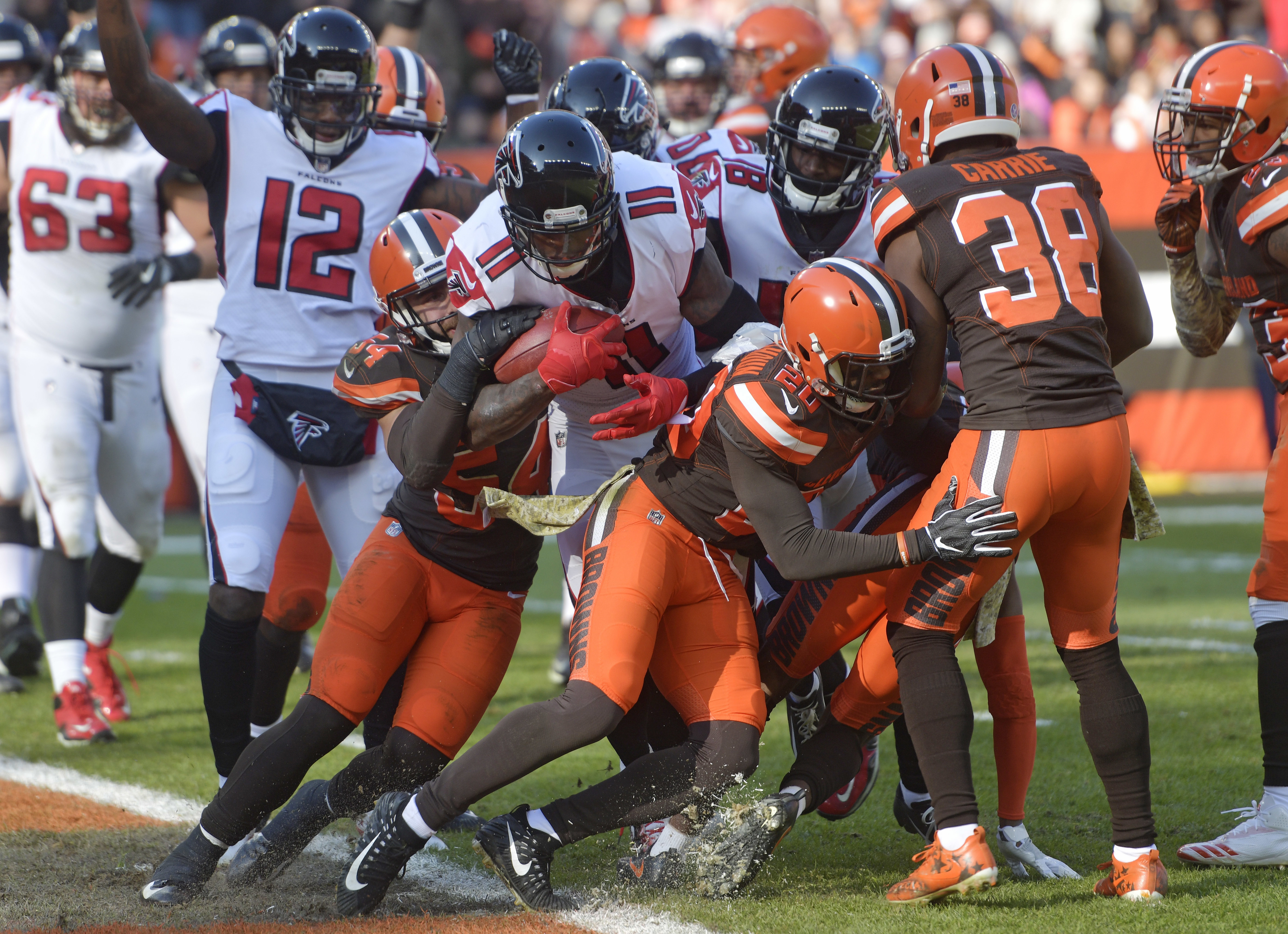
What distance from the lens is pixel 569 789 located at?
13.6 ft

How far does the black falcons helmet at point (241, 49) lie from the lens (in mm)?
5355

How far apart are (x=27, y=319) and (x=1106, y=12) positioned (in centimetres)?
1227

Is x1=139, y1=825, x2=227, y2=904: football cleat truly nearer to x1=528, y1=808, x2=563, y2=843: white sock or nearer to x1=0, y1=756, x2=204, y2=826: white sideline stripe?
x1=0, y1=756, x2=204, y2=826: white sideline stripe

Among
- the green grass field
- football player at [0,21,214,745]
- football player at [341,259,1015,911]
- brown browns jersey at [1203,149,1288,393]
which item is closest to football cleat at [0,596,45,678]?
the green grass field

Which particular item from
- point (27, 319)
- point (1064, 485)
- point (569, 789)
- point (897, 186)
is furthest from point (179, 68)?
point (1064, 485)

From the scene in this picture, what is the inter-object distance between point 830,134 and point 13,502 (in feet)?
13.3

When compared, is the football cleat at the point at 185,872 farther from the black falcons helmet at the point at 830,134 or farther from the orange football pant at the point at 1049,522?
the black falcons helmet at the point at 830,134

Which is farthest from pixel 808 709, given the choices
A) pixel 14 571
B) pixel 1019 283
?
pixel 14 571

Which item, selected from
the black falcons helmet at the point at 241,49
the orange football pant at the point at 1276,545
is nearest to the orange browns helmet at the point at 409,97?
the black falcons helmet at the point at 241,49

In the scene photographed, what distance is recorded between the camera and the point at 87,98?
203 inches

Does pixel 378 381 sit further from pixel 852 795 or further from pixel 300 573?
pixel 852 795

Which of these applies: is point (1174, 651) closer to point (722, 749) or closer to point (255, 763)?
point (722, 749)

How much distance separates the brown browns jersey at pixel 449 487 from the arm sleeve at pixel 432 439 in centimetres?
12

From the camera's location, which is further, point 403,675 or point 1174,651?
point 1174,651
